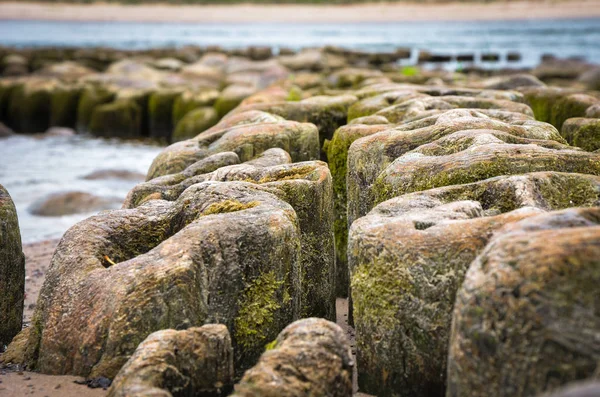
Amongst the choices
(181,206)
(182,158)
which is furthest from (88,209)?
(181,206)

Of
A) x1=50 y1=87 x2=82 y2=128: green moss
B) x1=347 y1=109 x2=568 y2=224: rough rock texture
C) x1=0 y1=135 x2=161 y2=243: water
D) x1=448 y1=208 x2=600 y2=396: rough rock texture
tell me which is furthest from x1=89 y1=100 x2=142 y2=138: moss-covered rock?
x1=448 y1=208 x2=600 y2=396: rough rock texture

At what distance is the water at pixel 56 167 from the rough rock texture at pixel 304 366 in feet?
24.6

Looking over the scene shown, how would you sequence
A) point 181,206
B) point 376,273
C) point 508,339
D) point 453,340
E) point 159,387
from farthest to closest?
point 181,206 → point 376,273 → point 159,387 → point 453,340 → point 508,339

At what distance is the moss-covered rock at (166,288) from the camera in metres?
4.40

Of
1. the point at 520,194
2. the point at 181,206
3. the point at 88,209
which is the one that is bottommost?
the point at 88,209

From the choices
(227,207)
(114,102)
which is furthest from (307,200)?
(114,102)

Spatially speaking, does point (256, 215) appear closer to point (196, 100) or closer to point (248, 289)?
point (248, 289)

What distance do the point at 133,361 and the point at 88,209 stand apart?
325 inches

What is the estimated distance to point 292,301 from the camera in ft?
16.3

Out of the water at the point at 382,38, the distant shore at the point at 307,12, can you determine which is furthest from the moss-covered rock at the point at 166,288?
the distant shore at the point at 307,12

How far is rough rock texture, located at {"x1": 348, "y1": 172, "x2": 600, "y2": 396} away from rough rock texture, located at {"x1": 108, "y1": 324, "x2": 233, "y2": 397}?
0.90 meters

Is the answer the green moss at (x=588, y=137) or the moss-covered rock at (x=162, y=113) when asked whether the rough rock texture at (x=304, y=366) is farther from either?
the moss-covered rock at (x=162, y=113)

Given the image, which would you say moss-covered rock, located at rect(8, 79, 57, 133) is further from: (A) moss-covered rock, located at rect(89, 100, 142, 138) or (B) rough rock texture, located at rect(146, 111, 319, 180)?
(B) rough rock texture, located at rect(146, 111, 319, 180)

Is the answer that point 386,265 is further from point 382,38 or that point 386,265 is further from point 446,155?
point 382,38
